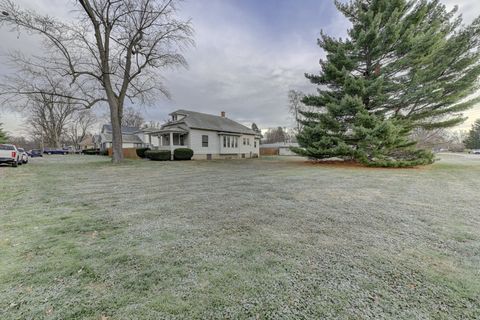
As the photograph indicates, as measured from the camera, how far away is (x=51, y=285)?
1.95 m

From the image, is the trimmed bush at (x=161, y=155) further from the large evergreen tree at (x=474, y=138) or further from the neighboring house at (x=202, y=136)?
the large evergreen tree at (x=474, y=138)

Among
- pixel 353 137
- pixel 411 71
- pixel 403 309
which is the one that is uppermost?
pixel 411 71

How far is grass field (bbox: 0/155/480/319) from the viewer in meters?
1.67

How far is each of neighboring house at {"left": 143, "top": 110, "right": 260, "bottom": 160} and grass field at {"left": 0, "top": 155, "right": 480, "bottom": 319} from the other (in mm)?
15840

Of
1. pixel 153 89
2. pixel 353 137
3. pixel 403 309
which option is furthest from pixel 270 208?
pixel 153 89

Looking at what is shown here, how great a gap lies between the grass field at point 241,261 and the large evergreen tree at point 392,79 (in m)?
9.16

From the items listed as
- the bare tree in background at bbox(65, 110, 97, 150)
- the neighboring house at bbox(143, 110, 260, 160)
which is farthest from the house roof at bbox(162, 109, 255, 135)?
the bare tree in background at bbox(65, 110, 97, 150)

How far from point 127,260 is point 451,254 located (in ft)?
13.1

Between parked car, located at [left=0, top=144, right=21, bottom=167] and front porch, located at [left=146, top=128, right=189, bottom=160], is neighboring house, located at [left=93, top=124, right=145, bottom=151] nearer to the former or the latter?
front porch, located at [left=146, top=128, right=189, bottom=160]

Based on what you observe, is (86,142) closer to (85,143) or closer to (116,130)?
(85,143)

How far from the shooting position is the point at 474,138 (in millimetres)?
49844

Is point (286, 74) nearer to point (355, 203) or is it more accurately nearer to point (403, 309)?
point (355, 203)

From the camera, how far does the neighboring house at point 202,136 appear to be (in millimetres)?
20125

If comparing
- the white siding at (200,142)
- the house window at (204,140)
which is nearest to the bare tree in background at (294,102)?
the white siding at (200,142)
